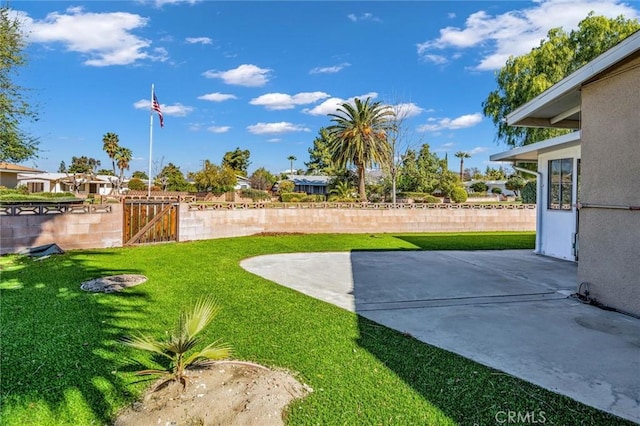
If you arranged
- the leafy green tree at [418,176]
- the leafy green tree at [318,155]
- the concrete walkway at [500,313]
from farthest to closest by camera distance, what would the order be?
the leafy green tree at [318,155], the leafy green tree at [418,176], the concrete walkway at [500,313]

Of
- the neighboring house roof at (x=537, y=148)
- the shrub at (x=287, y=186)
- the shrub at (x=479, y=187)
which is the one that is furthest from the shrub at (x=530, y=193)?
the shrub at (x=479, y=187)

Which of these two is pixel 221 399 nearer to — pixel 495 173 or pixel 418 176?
pixel 418 176

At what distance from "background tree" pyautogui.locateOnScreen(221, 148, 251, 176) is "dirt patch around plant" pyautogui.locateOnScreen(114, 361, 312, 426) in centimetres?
5503

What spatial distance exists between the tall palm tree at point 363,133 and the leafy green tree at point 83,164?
4299 centimetres

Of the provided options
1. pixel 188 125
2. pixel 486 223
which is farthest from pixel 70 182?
pixel 486 223

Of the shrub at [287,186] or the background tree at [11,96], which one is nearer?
the background tree at [11,96]

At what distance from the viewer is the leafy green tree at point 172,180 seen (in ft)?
127

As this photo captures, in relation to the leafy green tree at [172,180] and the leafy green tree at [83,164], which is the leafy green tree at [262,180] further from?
the leafy green tree at [83,164]

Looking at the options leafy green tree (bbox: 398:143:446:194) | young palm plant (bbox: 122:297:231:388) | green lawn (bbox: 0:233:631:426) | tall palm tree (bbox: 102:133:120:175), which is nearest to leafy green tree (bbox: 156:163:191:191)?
tall palm tree (bbox: 102:133:120:175)

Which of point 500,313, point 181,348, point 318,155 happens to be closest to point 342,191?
point 318,155

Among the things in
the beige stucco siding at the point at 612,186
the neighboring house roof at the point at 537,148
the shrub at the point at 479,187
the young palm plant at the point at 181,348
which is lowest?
the young palm plant at the point at 181,348

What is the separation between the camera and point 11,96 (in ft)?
38.3

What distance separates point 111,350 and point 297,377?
1856mm

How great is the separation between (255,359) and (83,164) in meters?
63.6
